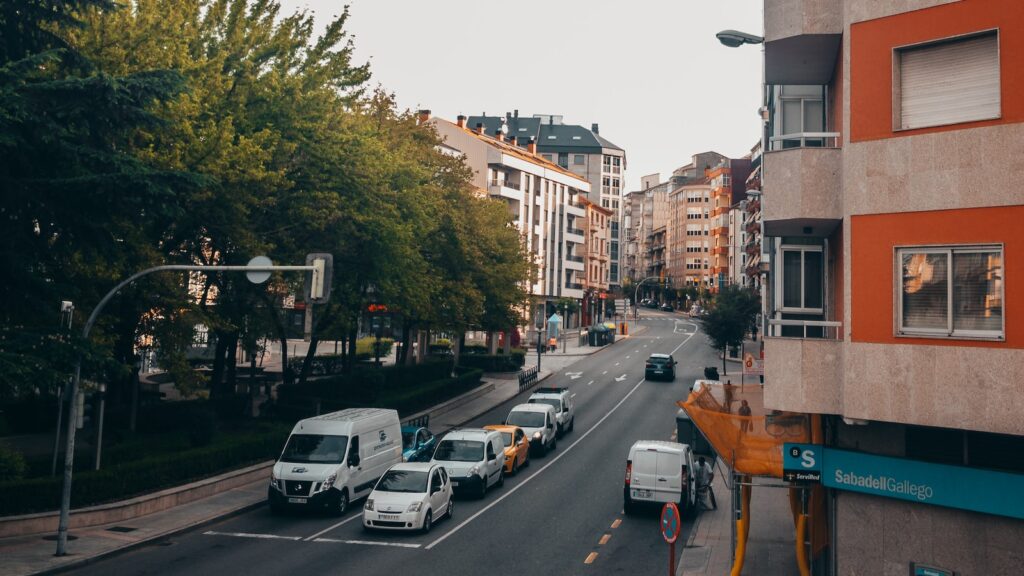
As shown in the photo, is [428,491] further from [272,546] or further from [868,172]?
[868,172]

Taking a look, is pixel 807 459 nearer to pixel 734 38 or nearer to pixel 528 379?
pixel 734 38

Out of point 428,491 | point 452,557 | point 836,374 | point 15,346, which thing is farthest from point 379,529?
point 836,374

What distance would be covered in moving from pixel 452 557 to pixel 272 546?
4174 mm

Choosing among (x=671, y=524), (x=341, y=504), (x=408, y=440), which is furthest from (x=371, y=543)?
(x=408, y=440)

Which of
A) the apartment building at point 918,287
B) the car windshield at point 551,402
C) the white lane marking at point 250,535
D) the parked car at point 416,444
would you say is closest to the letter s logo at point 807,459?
the apartment building at point 918,287

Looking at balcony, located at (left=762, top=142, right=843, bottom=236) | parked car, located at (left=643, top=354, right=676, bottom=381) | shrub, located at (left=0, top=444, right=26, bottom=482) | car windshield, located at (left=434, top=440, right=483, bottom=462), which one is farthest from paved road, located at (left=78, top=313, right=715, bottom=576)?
parked car, located at (left=643, top=354, right=676, bottom=381)

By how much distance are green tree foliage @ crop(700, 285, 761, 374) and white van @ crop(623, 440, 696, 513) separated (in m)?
31.8

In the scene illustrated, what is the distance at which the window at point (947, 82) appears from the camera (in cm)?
1108

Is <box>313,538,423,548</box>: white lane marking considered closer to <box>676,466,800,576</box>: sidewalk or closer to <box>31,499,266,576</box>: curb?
<box>31,499,266,576</box>: curb

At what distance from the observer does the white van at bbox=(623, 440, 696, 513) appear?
22.0 m

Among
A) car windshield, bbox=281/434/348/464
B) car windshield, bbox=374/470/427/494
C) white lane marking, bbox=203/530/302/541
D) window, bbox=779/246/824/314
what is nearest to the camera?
window, bbox=779/246/824/314

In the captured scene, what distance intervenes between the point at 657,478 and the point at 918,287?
39.3ft

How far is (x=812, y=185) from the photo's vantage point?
43.2 ft

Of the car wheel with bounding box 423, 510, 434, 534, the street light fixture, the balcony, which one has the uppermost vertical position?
the street light fixture
